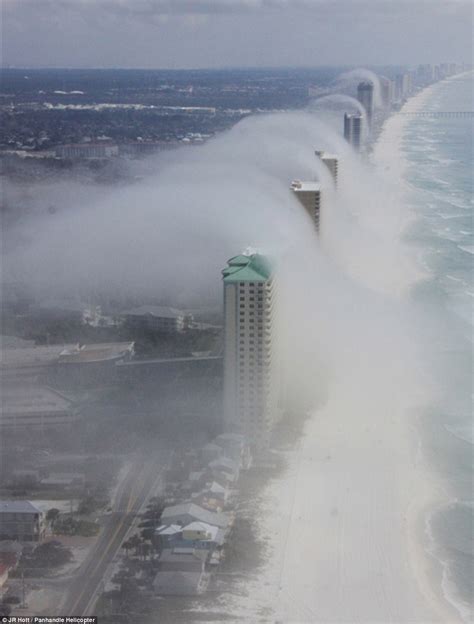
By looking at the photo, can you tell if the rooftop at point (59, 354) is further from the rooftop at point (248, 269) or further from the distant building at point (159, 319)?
the rooftop at point (248, 269)

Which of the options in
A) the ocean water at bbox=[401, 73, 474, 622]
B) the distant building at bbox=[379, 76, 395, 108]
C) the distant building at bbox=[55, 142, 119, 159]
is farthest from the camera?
the distant building at bbox=[379, 76, 395, 108]

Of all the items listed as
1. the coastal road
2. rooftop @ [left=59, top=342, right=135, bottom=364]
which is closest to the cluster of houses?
the coastal road

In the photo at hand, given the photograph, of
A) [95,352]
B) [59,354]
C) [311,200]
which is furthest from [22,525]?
[311,200]

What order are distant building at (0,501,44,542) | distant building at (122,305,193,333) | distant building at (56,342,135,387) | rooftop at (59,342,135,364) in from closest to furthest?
distant building at (0,501,44,542), distant building at (56,342,135,387), rooftop at (59,342,135,364), distant building at (122,305,193,333)

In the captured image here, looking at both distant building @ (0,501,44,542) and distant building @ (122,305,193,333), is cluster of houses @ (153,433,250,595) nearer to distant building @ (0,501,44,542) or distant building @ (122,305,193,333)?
distant building @ (0,501,44,542)

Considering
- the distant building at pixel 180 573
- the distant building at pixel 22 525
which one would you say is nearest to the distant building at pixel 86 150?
the distant building at pixel 22 525

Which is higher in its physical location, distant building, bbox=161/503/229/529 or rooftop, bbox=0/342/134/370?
rooftop, bbox=0/342/134/370

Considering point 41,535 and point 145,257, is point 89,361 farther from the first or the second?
point 145,257

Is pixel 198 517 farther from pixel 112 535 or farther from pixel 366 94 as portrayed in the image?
pixel 366 94
